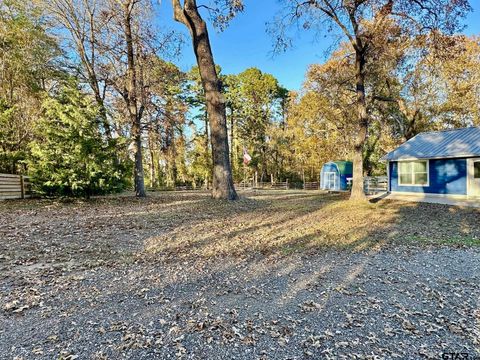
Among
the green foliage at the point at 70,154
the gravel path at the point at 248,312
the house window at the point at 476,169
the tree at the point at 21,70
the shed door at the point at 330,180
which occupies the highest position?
the tree at the point at 21,70

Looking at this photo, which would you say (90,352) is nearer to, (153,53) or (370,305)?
(370,305)

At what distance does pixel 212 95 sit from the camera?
10.4 m

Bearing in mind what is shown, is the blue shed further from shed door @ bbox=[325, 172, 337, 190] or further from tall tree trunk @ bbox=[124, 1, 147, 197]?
tall tree trunk @ bbox=[124, 1, 147, 197]

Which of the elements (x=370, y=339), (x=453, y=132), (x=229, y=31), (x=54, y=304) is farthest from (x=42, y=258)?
(x=453, y=132)

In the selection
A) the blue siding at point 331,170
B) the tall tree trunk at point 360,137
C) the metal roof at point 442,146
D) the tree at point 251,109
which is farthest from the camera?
the tree at point 251,109

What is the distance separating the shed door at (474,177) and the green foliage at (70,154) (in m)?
14.9

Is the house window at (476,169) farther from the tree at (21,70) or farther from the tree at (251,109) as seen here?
the tree at (251,109)

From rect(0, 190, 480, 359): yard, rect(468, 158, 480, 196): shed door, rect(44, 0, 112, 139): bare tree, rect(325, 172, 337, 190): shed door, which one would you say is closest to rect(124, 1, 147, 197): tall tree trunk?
rect(44, 0, 112, 139): bare tree

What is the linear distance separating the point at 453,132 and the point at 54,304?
1858cm

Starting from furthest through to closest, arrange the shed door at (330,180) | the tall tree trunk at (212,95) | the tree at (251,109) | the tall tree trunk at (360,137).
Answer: the tree at (251,109), the shed door at (330,180), the tall tree trunk at (360,137), the tall tree trunk at (212,95)

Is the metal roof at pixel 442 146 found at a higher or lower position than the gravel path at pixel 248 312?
higher

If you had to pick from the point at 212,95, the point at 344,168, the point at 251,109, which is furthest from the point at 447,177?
the point at 251,109

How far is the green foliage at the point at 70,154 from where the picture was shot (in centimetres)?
973

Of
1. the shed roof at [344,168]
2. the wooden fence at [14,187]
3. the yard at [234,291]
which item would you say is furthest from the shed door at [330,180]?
the wooden fence at [14,187]
